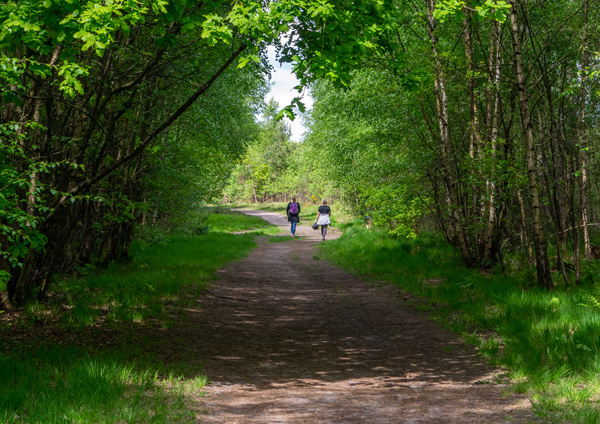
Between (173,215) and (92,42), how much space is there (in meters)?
10.8

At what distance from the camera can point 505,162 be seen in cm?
829

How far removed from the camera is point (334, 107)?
18.7 m

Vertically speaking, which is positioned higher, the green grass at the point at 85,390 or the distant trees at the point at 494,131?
the distant trees at the point at 494,131

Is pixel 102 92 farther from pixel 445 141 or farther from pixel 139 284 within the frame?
pixel 445 141

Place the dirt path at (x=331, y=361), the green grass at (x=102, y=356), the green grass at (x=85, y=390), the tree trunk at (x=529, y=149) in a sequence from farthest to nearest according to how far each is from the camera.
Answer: the tree trunk at (x=529, y=149), the dirt path at (x=331, y=361), the green grass at (x=102, y=356), the green grass at (x=85, y=390)

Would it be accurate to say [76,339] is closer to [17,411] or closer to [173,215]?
[17,411]

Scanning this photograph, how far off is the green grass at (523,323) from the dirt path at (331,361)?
30 cm

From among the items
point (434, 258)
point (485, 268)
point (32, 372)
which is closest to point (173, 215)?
point (434, 258)

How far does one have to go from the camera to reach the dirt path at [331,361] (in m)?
4.26

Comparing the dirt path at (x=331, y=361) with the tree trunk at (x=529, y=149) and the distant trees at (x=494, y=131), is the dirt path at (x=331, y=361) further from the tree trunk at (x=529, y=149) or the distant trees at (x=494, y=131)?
the distant trees at (x=494, y=131)

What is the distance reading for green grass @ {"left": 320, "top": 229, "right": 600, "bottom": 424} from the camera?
427 cm

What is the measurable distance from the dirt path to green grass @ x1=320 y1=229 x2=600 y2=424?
30cm

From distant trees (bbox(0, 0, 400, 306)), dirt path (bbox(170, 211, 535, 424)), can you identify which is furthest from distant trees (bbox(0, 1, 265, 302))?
dirt path (bbox(170, 211, 535, 424))

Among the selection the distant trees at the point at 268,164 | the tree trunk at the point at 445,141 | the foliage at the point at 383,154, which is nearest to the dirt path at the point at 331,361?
the tree trunk at the point at 445,141
